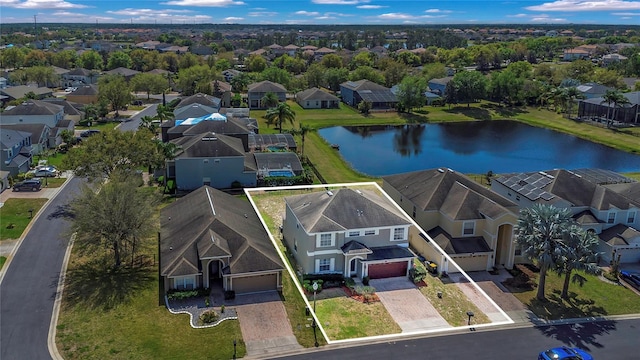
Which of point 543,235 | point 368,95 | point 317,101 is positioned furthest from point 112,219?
point 368,95

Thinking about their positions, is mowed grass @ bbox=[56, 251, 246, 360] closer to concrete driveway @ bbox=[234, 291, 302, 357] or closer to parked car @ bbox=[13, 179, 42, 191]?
concrete driveway @ bbox=[234, 291, 302, 357]

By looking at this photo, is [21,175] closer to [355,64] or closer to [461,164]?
[461,164]

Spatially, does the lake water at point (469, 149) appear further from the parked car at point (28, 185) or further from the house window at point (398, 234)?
the parked car at point (28, 185)

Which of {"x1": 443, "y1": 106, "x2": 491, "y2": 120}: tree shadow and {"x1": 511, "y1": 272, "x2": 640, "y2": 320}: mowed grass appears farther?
{"x1": 443, "y1": 106, "x2": 491, "y2": 120}: tree shadow

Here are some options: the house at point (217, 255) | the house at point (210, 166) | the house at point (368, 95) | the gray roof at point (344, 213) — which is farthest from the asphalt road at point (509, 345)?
the house at point (368, 95)

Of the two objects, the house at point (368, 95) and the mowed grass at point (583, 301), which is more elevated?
the house at point (368, 95)

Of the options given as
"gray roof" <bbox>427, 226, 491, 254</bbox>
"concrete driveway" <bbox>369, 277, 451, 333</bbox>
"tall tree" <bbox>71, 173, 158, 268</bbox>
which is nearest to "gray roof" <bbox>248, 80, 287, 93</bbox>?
"tall tree" <bbox>71, 173, 158, 268</bbox>
